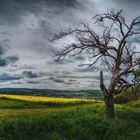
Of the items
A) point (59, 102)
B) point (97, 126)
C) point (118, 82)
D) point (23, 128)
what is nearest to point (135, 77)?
point (118, 82)

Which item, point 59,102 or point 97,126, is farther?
point 59,102

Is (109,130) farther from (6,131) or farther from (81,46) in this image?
(81,46)

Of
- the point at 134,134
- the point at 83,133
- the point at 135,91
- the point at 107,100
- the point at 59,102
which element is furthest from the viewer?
the point at 59,102

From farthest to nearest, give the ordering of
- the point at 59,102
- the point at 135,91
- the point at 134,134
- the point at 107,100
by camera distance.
Answer: the point at 59,102 → the point at 135,91 → the point at 107,100 → the point at 134,134

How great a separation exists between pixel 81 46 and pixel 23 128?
13.2 metres

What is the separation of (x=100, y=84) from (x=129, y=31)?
14.7 feet

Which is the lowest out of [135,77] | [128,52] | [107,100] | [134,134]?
[134,134]

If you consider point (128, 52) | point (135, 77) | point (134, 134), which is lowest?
point (134, 134)

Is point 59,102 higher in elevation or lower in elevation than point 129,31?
lower

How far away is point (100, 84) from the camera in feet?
89.7

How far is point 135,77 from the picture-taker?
27.6m

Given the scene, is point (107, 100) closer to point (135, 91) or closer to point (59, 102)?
point (135, 91)

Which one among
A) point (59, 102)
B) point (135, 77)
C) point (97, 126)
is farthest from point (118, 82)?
point (59, 102)

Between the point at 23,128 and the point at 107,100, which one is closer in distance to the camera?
the point at 23,128
